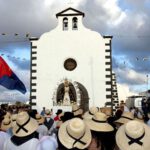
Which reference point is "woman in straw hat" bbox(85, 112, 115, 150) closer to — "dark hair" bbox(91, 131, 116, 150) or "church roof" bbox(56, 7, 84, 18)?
"dark hair" bbox(91, 131, 116, 150)

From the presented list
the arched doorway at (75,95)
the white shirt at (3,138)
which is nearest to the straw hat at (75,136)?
the white shirt at (3,138)

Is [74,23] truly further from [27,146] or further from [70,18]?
[27,146]

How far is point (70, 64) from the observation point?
93.2 ft

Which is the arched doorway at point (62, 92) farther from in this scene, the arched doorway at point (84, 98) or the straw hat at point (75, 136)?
the straw hat at point (75, 136)

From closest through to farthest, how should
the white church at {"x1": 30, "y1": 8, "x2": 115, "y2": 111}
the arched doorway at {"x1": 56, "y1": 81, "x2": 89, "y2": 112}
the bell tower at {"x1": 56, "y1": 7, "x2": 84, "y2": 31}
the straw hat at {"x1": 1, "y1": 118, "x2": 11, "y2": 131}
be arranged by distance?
the straw hat at {"x1": 1, "y1": 118, "x2": 11, "y2": 131} → the arched doorway at {"x1": 56, "y1": 81, "x2": 89, "y2": 112} → the white church at {"x1": 30, "y1": 8, "x2": 115, "y2": 111} → the bell tower at {"x1": 56, "y1": 7, "x2": 84, "y2": 31}

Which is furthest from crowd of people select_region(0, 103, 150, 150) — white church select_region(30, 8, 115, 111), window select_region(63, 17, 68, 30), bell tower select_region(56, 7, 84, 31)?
window select_region(63, 17, 68, 30)

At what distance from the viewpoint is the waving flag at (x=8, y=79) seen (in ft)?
52.0

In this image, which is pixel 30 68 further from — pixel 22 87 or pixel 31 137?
pixel 31 137

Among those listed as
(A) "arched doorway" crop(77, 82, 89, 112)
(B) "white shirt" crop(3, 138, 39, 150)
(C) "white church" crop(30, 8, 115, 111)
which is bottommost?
(B) "white shirt" crop(3, 138, 39, 150)

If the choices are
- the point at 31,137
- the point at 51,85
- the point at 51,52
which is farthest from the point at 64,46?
the point at 31,137

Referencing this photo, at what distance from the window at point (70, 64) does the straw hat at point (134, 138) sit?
77.5 ft

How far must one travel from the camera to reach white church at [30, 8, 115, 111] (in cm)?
2811

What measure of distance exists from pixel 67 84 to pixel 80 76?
1398 millimetres

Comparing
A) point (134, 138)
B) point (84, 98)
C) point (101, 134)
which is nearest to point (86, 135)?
point (134, 138)
